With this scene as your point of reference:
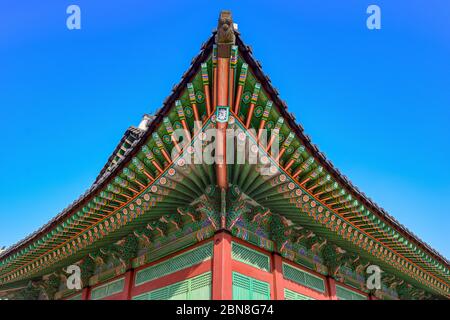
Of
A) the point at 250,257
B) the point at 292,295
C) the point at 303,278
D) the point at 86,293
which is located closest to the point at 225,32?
the point at 250,257

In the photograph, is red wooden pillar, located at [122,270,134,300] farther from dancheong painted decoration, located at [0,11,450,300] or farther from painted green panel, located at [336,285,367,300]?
painted green panel, located at [336,285,367,300]

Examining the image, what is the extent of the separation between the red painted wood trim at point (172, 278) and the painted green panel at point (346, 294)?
449 centimetres

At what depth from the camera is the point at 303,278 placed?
9.72 metres

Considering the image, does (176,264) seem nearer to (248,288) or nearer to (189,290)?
(189,290)

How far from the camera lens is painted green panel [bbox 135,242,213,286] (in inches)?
329

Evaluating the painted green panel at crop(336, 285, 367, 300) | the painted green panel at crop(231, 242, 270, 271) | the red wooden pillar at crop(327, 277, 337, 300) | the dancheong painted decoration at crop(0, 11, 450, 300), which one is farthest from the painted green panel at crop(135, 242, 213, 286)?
the painted green panel at crop(336, 285, 367, 300)

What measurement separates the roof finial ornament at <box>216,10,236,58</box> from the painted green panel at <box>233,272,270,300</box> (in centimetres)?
453

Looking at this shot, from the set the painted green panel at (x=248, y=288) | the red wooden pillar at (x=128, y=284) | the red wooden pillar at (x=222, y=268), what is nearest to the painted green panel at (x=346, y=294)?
the painted green panel at (x=248, y=288)

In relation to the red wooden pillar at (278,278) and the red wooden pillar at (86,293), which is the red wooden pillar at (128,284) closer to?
the red wooden pillar at (86,293)

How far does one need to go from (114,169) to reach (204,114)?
255cm
